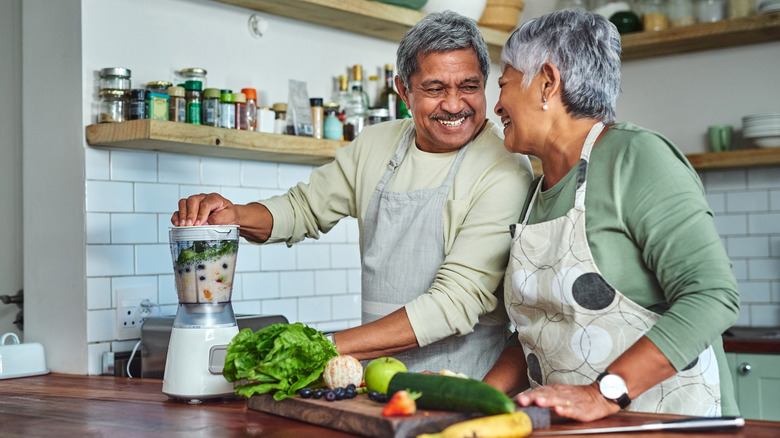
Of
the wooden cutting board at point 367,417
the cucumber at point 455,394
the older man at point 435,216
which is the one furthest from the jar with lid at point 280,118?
the cucumber at point 455,394

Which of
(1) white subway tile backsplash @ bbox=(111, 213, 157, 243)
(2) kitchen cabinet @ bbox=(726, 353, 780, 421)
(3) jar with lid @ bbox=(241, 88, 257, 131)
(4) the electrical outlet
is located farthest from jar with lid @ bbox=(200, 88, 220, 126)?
(2) kitchen cabinet @ bbox=(726, 353, 780, 421)

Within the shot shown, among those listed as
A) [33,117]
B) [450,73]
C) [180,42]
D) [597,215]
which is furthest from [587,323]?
[33,117]

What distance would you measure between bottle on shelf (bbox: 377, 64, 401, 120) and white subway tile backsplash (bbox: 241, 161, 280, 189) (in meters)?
0.55

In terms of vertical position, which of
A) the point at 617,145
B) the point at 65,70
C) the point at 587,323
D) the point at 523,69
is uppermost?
the point at 65,70

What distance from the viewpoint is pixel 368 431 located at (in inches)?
52.8

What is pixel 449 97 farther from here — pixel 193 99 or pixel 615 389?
pixel 193 99

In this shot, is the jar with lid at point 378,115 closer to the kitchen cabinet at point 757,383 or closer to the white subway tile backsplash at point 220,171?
the white subway tile backsplash at point 220,171

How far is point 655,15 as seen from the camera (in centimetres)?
380

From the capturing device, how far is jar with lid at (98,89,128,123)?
8.28 feet

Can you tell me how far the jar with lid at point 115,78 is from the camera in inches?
99.0

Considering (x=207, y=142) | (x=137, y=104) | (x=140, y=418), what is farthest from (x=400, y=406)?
(x=137, y=104)

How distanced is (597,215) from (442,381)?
0.53 meters

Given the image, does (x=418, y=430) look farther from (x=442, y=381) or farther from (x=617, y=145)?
(x=617, y=145)

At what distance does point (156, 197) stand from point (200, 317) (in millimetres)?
1036
